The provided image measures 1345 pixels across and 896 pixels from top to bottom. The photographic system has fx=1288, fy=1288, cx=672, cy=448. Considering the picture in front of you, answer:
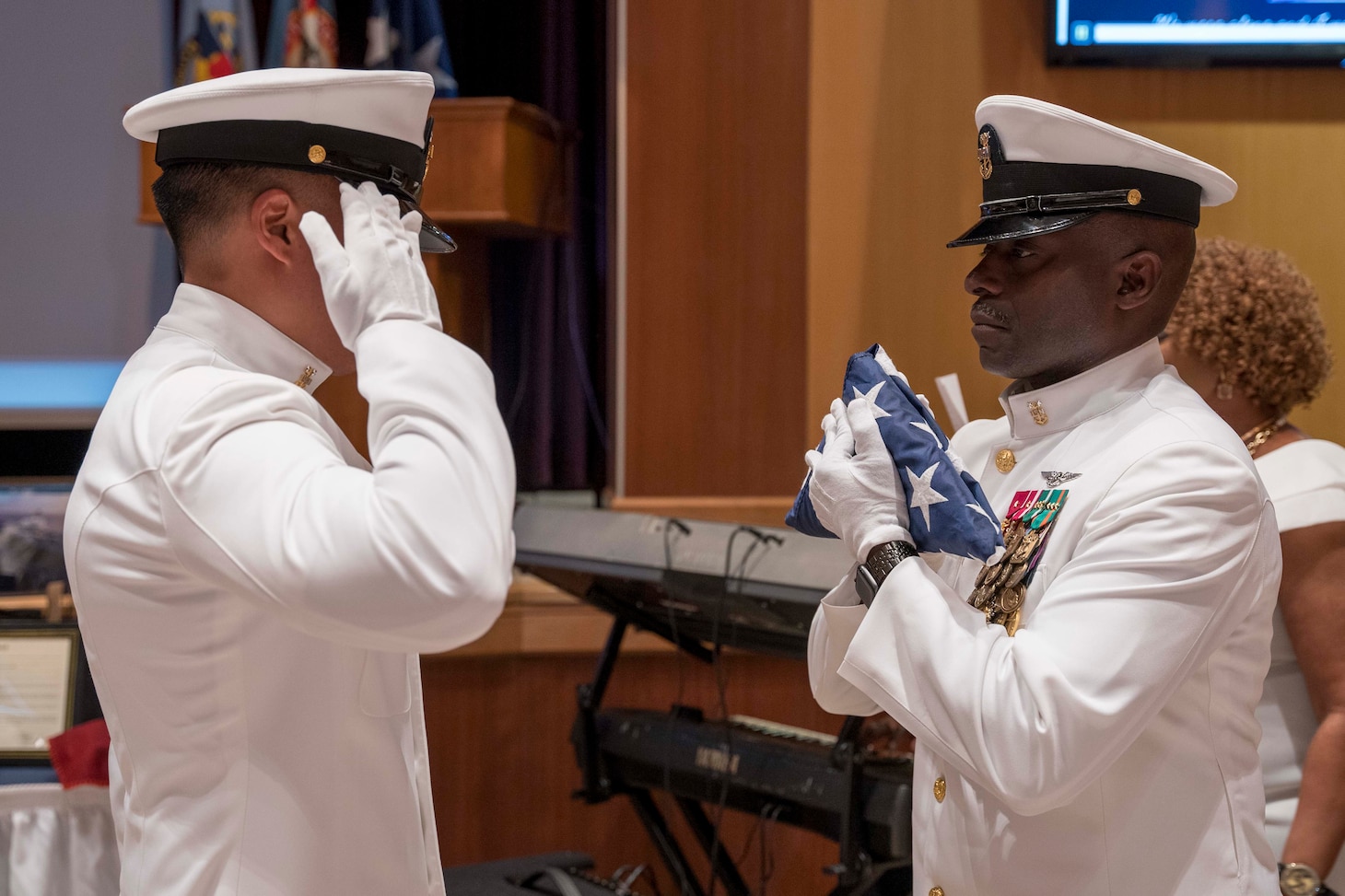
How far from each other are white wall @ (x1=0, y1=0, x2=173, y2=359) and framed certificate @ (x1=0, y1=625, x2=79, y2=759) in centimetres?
182

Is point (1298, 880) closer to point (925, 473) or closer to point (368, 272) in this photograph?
point (925, 473)

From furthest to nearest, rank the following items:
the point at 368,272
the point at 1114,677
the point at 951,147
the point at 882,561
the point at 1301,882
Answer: the point at 951,147, the point at 1301,882, the point at 882,561, the point at 1114,677, the point at 368,272

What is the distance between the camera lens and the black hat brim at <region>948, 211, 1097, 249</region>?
144cm

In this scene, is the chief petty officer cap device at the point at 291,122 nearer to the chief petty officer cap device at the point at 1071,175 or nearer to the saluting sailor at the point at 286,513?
the saluting sailor at the point at 286,513

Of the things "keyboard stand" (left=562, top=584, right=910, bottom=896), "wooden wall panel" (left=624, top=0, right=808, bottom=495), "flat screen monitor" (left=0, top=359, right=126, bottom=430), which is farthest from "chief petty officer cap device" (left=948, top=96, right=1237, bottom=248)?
"flat screen monitor" (left=0, top=359, right=126, bottom=430)

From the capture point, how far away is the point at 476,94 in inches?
167

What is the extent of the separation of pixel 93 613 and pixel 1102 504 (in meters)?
0.98

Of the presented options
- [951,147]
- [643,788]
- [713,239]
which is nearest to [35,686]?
[643,788]

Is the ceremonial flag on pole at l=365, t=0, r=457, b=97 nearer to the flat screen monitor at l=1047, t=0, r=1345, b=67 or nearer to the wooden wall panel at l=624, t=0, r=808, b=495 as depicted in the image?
the wooden wall panel at l=624, t=0, r=808, b=495

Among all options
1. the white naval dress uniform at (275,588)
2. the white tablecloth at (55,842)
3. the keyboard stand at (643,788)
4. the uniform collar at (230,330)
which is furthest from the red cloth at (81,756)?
the uniform collar at (230,330)

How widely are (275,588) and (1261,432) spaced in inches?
69.5

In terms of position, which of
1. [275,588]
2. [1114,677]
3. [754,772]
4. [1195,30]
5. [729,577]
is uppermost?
[1195,30]

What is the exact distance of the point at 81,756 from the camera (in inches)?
89.4

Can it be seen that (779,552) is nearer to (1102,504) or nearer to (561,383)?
(1102,504)
